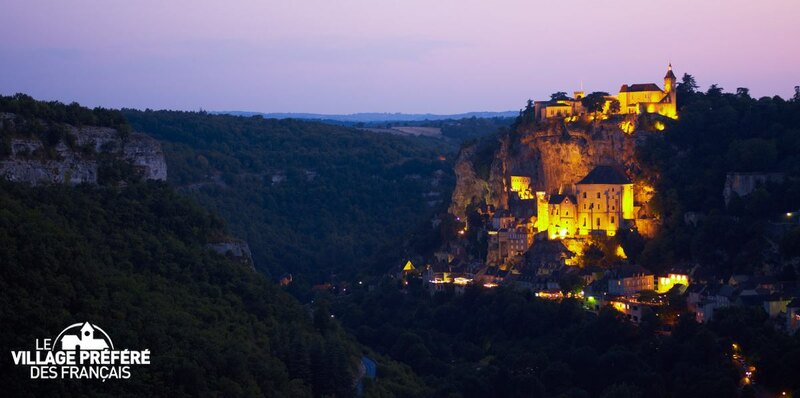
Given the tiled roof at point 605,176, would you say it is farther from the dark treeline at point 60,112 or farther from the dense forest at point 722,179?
the dark treeline at point 60,112

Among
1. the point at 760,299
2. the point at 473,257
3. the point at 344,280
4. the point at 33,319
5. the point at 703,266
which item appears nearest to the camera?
the point at 33,319

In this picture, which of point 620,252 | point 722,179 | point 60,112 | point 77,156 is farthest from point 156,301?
point 722,179

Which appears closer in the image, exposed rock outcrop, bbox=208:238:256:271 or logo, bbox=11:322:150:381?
logo, bbox=11:322:150:381

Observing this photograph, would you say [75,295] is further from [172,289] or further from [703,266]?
[703,266]

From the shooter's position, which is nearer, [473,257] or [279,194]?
[473,257]

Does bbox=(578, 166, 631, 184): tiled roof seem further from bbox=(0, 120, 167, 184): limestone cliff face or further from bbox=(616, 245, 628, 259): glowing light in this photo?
bbox=(0, 120, 167, 184): limestone cliff face

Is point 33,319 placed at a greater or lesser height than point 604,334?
greater

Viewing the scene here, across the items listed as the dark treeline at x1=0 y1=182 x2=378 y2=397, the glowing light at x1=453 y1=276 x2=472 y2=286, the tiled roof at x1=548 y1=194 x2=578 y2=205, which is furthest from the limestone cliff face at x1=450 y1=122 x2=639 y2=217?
the dark treeline at x1=0 y1=182 x2=378 y2=397

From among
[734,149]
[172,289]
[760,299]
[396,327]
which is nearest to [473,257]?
[396,327]
